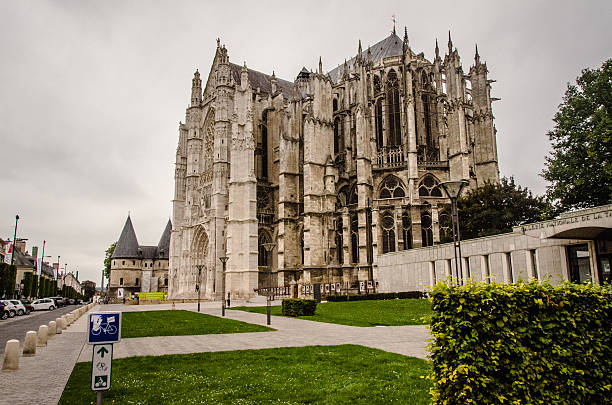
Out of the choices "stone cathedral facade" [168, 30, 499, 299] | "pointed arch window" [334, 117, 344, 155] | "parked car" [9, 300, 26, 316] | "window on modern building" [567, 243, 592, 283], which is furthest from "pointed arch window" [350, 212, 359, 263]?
"parked car" [9, 300, 26, 316]

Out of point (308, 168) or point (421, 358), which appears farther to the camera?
point (308, 168)

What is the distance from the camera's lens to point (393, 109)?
44.3m

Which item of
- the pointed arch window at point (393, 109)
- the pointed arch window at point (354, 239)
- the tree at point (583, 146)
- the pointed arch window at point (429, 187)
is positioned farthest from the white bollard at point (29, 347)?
the pointed arch window at point (393, 109)

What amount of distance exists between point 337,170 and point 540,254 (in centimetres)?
2385

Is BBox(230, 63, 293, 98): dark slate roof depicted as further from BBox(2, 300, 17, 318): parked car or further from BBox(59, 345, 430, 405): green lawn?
BBox(59, 345, 430, 405): green lawn

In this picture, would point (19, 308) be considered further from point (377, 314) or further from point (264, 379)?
point (264, 379)

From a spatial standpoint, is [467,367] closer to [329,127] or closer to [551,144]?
[551,144]

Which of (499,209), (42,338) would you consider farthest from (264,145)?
(42,338)

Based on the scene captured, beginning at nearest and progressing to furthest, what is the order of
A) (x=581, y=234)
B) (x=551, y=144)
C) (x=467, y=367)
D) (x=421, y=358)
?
(x=467, y=367), (x=421, y=358), (x=581, y=234), (x=551, y=144)

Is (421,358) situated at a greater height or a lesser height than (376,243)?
lesser

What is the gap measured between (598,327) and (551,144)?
26887mm

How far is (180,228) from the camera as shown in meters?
53.5

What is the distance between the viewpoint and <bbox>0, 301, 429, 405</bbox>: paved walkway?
820 cm

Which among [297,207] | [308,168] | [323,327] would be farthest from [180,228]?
[323,327]
